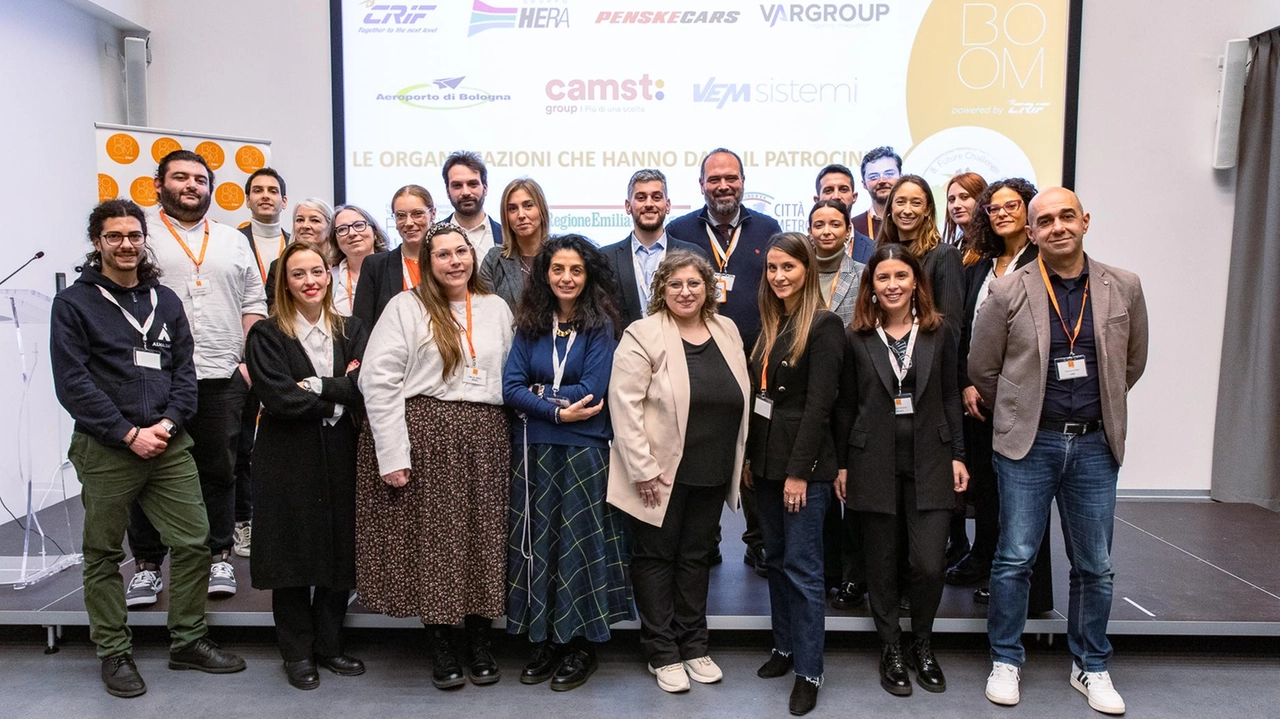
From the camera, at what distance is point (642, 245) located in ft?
11.5

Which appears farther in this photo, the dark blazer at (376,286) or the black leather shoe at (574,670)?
the dark blazer at (376,286)

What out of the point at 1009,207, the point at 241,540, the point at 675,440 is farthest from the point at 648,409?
the point at 241,540

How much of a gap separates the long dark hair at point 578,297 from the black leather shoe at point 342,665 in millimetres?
1406

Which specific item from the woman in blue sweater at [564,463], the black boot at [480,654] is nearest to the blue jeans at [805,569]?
the woman in blue sweater at [564,463]

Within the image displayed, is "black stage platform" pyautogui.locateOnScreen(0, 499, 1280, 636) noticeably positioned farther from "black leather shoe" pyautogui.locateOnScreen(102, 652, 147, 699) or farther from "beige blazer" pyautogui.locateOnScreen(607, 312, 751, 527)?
"beige blazer" pyautogui.locateOnScreen(607, 312, 751, 527)

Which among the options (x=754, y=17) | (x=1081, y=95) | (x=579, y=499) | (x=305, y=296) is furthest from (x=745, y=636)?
(x=1081, y=95)

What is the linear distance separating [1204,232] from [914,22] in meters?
2.35

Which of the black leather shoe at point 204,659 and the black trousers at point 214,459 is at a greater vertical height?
the black trousers at point 214,459

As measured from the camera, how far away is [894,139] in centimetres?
536

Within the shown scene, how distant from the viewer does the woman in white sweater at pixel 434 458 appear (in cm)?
284

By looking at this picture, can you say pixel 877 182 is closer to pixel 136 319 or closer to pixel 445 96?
pixel 445 96

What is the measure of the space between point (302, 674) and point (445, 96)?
3.71 meters

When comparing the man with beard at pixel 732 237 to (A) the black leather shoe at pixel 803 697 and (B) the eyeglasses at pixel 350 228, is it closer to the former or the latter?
(A) the black leather shoe at pixel 803 697

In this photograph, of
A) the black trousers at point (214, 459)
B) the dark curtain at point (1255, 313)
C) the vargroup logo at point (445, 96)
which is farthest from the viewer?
the vargroup logo at point (445, 96)
